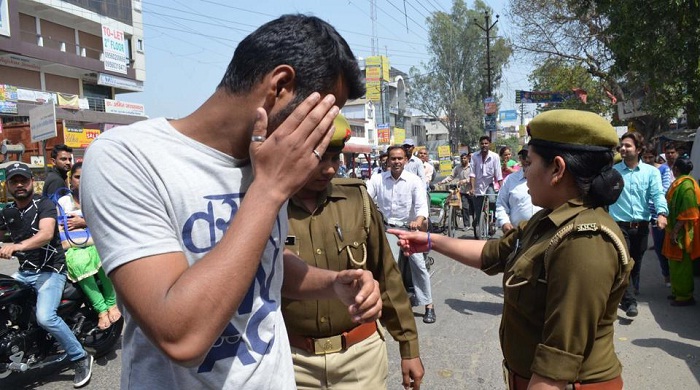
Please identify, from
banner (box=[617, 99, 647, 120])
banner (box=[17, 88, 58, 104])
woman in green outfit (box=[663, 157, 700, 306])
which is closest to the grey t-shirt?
woman in green outfit (box=[663, 157, 700, 306])

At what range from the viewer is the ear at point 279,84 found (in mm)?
1094

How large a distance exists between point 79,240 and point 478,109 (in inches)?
1893

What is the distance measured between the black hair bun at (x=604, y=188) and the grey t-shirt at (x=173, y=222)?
4.18 feet

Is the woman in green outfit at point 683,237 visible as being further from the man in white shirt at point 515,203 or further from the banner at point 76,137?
the banner at point 76,137

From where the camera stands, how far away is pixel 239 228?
955 millimetres

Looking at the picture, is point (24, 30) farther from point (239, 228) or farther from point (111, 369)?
point (239, 228)

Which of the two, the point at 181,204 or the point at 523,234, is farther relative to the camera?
the point at 523,234

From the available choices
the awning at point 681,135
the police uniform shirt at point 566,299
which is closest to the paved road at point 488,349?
the police uniform shirt at point 566,299

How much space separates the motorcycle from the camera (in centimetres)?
383

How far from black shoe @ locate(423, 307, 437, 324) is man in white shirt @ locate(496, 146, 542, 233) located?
3.79ft

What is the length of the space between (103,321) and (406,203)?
317 cm

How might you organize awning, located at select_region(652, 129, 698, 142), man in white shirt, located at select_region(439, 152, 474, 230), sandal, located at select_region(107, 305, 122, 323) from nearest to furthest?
1. sandal, located at select_region(107, 305, 122, 323)
2. man in white shirt, located at select_region(439, 152, 474, 230)
3. awning, located at select_region(652, 129, 698, 142)

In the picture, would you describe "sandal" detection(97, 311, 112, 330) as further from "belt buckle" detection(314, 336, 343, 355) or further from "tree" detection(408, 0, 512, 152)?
"tree" detection(408, 0, 512, 152)

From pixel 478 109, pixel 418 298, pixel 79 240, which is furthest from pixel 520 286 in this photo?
pixel 478 109
